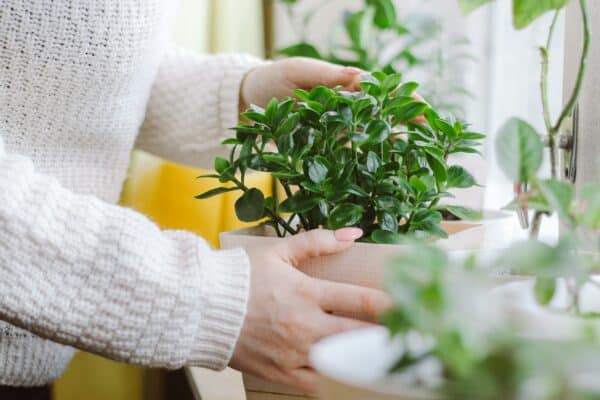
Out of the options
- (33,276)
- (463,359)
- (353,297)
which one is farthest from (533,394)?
(33,276)

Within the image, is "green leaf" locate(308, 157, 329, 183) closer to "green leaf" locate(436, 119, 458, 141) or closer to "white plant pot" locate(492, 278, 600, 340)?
"green leaf" locate(436, 119, 458, 141)

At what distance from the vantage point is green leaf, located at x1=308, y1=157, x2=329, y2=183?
2.12 feet

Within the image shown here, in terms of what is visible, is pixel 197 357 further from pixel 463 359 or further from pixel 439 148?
pixel 463 359

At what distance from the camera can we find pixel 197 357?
66 centimetres

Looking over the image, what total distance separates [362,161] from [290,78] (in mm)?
319

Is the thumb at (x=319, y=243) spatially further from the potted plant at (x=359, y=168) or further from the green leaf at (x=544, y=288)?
the green leaf at (x=544, y=288)

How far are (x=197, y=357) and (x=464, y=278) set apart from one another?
1.36 ft

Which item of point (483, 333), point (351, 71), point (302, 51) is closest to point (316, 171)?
point (351, 71)

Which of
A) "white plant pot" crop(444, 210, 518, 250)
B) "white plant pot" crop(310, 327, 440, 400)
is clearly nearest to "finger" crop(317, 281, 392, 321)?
"white plant pot" crop(444, 210, 518, 250)

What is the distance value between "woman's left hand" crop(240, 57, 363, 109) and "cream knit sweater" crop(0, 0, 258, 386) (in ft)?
0.12

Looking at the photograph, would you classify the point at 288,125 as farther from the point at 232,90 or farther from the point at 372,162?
the point at 232,90

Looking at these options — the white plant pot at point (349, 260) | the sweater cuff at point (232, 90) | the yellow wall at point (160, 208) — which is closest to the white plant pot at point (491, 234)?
the white plant pot at point (349, 260)

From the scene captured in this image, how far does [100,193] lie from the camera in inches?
41.5

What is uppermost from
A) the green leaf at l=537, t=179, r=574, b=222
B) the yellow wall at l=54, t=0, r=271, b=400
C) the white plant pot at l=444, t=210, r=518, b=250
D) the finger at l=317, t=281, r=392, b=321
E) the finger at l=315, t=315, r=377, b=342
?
the green leaf at l=537, t=179, r=574, b=222
